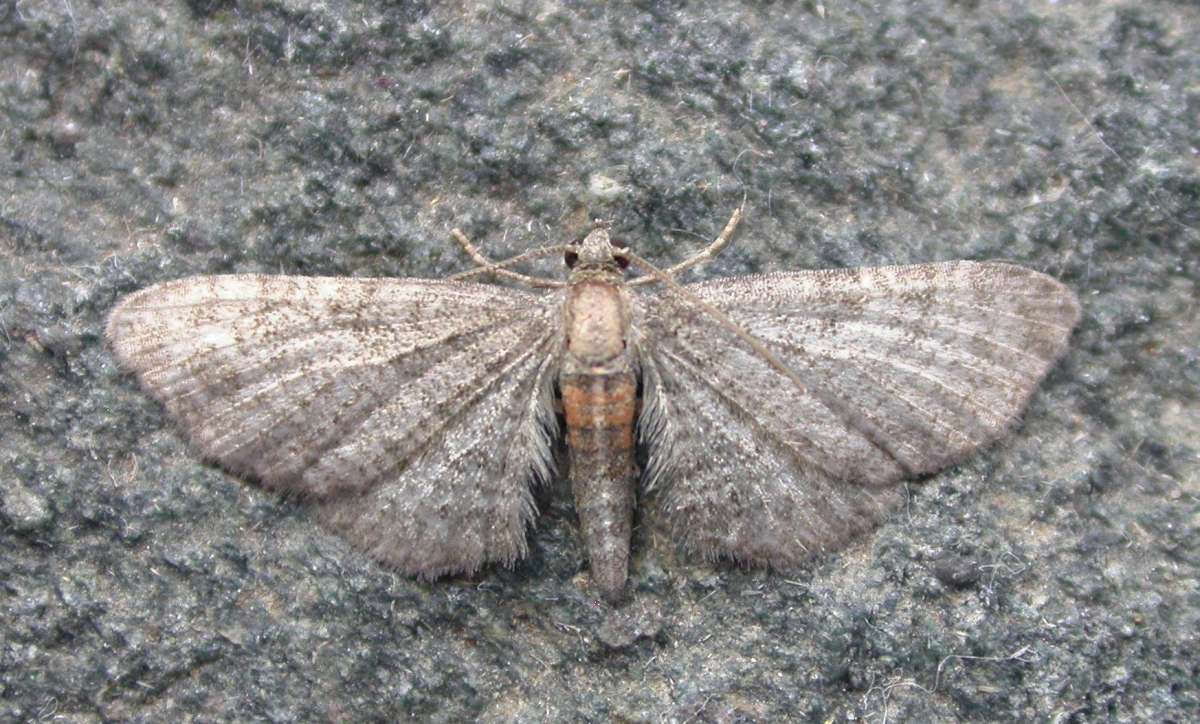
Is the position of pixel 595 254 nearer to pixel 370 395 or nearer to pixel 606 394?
pixel 606 394

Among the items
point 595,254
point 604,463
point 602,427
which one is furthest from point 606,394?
point 595,254

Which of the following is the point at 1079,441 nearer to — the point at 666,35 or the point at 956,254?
the point at 956,254

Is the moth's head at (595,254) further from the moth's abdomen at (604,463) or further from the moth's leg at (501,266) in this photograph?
the moth's abdomen at (604,463)

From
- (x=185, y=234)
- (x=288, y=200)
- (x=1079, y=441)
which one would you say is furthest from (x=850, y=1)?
(x=185, y=234)

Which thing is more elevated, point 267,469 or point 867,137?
point 867,137

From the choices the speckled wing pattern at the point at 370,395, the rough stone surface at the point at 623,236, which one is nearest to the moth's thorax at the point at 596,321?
the speckled wing pattern at the point at 370,395

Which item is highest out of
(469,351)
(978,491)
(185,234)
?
(185,234)
